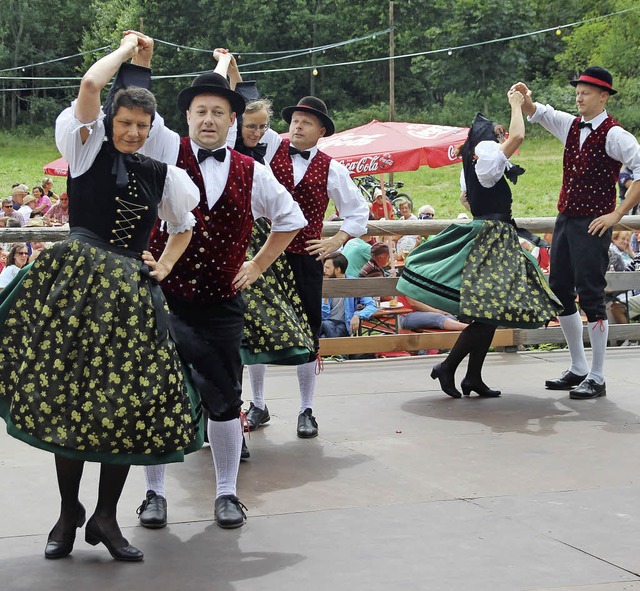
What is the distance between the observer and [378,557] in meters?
3.67

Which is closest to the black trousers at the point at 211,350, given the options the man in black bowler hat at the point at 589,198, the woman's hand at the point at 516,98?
the woman's hand at the point at 516,98

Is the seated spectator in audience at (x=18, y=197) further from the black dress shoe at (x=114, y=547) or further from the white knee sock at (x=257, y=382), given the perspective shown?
the black dress shoe at (x=114, y=547)

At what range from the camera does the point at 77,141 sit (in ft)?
11.6

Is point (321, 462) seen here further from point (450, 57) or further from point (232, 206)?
point (450, 57)

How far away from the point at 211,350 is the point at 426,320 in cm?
449

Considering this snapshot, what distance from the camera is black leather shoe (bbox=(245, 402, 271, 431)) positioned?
18.5ft

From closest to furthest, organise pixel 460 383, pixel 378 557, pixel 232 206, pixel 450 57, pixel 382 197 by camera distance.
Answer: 1. pixel 378 557
2. pixel 232 206
3. pixel 460 383
4. pixel 382 197
5. pixel 450 57

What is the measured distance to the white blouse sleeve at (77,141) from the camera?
3529mm

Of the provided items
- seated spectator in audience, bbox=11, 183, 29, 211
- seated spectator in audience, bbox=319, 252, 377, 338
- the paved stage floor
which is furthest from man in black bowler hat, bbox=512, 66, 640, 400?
seated spectator in audience, bbox=11, 183, 29, 211

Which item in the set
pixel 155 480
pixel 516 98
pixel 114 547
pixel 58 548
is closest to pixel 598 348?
pixel 516 98

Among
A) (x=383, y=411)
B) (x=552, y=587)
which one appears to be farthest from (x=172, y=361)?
(x=383, y=411)

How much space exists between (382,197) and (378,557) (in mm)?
12292

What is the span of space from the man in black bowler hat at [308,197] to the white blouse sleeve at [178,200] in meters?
1.60

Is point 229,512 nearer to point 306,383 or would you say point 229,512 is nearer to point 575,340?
point 306,383
